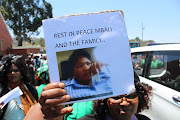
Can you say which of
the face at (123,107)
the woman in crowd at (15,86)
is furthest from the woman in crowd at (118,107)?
the woman in crowd at (15,86)

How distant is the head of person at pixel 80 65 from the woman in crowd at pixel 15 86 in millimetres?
1412

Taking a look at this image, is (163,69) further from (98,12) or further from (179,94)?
(98,12)

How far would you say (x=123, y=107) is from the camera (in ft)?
4.58

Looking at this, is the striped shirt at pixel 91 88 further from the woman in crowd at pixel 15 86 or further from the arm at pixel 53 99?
the woman in crowd at pixel 15 86

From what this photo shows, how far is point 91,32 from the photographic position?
37.1 inches

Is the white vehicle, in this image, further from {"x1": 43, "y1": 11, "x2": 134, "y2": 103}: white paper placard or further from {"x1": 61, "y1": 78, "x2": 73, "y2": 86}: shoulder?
{"x1": 61, "y1": 78, "x2": 73, "y2": 86}: shoulder

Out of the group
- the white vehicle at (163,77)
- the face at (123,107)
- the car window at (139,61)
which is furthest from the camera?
the car window at (139,61)

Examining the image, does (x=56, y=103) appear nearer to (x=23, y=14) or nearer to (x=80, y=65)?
(x=80, y=65)

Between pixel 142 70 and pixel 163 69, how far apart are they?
431mm

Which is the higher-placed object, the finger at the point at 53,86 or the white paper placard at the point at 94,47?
the white paper placard at the point at 94,47

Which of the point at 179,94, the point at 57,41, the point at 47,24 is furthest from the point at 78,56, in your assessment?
the point at 179,94

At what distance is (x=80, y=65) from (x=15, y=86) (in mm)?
1779

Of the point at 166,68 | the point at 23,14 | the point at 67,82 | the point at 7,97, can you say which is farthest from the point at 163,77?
the point at 23,14

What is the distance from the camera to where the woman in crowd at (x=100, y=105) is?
863mm
